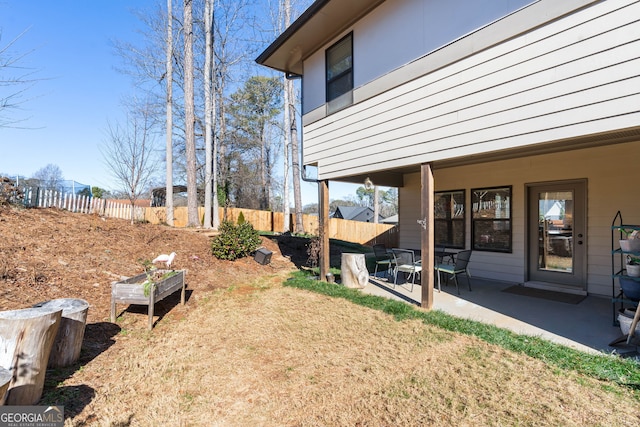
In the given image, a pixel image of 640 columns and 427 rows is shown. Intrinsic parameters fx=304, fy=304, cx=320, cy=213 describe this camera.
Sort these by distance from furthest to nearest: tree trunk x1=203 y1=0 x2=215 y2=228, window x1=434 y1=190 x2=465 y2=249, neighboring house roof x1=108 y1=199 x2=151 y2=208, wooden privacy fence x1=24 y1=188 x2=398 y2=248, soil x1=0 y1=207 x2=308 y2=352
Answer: neighboring house roof x1=108 y1=199 x2=151 y2=208
tree trunk x1=203 y1=0 x2=215 y2=228
wooden privacy fence x1=24 y1=188 x2=398 y2=248
window x1=434 y1=190 x2=465 y2=249
soil x1=0 y1=207 x2=308 y2=352

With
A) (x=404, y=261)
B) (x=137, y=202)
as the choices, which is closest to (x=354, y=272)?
(x=404, y=261)

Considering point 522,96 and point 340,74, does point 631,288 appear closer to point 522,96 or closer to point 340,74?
point 522,96

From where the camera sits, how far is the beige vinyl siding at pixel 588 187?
4.88 m

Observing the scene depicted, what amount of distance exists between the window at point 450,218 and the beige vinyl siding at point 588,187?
22 centimetres

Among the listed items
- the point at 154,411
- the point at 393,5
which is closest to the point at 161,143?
the point at 393,5

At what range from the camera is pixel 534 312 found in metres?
4.34

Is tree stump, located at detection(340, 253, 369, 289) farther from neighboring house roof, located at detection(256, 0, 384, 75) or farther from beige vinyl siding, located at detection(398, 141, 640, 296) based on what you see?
neighboring house roof, located at detection(256, 0, 384, 75)

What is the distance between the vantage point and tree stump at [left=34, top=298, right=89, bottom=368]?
9.92ft

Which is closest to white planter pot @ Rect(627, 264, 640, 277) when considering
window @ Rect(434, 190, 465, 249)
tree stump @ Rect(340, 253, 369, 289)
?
tree stump @ Rect(340, 253, 369, 289)

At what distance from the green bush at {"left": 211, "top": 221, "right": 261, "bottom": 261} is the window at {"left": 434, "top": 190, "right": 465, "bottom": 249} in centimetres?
517

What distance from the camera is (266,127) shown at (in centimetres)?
2364

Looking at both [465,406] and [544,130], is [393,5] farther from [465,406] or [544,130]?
[465,406]

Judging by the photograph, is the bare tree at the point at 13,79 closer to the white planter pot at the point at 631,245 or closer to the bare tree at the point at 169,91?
the white planter pot at the point at 631,245

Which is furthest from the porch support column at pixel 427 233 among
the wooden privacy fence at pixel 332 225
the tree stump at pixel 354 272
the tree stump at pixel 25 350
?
the wooden privacy fence at pixel 332 225
